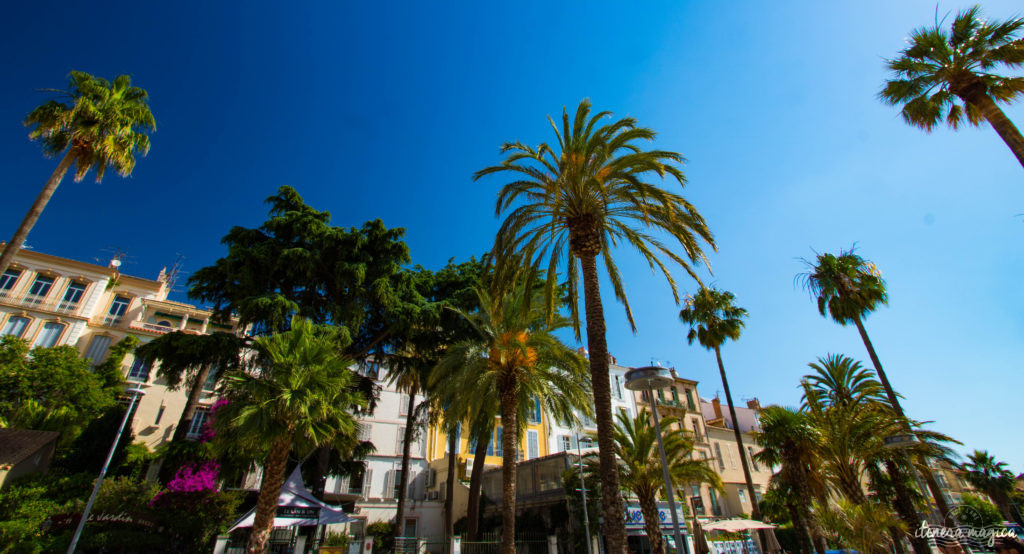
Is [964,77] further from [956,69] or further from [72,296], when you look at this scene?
[72,296]

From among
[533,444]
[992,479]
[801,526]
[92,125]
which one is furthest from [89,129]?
[992,479]

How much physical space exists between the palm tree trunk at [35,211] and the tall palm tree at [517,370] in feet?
43.1

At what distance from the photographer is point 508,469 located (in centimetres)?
1553

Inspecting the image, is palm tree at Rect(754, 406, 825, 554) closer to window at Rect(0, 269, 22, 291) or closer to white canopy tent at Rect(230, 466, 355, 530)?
white canopy tent at Rect(230, 466, 355, 530)

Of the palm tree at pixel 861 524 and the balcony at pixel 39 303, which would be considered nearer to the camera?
the palm tree at pixel 861 524

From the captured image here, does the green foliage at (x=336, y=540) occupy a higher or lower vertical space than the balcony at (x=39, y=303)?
lower

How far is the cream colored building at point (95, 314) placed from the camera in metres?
28.7

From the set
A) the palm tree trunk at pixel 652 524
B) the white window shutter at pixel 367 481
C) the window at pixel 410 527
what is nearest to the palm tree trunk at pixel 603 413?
the palm tree trunk at pixel 652 524

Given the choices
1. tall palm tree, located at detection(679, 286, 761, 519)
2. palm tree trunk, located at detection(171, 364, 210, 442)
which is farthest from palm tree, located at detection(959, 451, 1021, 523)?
palm tree trunk, located at detection(171, 364, 210, 442)

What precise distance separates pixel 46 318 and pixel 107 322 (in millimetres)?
3068

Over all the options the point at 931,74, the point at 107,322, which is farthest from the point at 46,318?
the point at 931,74

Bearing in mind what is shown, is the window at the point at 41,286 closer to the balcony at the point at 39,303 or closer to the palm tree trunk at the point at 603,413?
the balcony at the point at 39,303

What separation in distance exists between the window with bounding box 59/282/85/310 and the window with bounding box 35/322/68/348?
4.67 feet

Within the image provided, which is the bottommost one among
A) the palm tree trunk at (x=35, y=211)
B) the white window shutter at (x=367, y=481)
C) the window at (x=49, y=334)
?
the white window shutter at (x=367, y=481)
